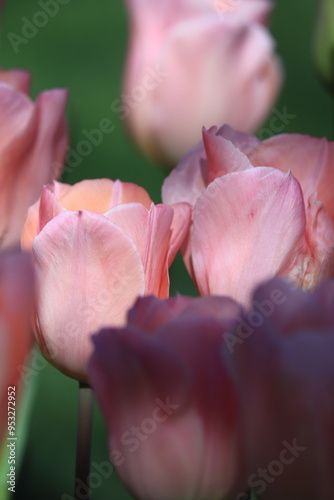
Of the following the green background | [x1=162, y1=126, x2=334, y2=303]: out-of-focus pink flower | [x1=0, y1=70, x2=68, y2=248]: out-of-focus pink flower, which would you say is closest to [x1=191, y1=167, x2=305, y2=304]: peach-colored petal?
[x1=162, y1=126, x2=334, y2=303]: out-of-focus pink flower

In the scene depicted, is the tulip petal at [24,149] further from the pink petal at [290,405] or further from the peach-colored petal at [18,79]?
the pink petal at [290,405]

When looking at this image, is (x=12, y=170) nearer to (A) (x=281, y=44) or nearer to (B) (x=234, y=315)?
(B) (x=234, y=315)

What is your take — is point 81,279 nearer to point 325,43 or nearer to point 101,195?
point 101,195

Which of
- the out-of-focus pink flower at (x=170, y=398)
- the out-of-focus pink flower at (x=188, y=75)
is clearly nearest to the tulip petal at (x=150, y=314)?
the out-of-focus pink flower at (x=170, y=398)

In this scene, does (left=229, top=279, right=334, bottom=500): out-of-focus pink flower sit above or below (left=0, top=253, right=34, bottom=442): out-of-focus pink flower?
below

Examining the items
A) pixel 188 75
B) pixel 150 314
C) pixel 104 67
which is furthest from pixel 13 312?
pixel 104 67

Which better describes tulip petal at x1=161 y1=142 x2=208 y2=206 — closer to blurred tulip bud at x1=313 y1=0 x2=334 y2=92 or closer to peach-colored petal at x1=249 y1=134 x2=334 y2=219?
peach-colored petal at x1=249 y1=134 x2=334 y2=219
